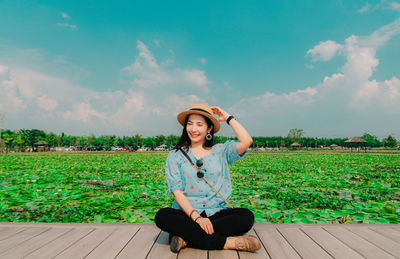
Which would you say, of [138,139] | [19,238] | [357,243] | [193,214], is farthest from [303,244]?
[138,139]

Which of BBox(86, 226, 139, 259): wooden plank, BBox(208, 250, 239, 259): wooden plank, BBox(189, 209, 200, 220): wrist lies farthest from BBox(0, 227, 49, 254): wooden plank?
BBox(208, 250, 239, 259): wooden plank

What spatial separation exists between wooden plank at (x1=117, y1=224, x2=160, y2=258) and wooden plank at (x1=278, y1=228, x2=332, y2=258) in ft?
3.52

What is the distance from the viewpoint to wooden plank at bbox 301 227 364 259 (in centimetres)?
174

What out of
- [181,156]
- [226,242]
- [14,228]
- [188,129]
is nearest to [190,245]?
[226,242]

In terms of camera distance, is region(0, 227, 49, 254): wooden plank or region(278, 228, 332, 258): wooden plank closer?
region(278, 228, 332, 258): wooden plank

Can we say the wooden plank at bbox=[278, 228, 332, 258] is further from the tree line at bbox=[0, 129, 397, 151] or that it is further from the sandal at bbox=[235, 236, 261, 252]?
the tree line at bbox=[0, 129, 397, 151]

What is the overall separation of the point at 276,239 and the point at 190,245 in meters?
0.69

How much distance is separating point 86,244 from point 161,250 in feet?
1.94

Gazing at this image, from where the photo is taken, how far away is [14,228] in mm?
2285

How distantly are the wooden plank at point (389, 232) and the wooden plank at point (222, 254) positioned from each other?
133cm

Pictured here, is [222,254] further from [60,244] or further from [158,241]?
[60,244]

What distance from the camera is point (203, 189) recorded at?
2.05 meters

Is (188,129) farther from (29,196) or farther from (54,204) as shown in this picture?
(29,196)

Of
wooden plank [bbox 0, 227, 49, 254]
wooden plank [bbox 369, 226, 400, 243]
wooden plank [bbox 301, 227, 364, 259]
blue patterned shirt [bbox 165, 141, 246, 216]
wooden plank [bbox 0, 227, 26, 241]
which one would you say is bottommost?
wooden plank [bbox 0, 227, 26, 241]
